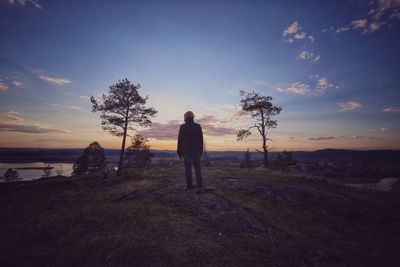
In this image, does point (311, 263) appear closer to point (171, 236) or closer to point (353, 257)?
point (353, 257)

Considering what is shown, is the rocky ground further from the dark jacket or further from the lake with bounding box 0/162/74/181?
the lake with bounding box 0/162/74/181

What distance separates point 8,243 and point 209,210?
19.0 feet

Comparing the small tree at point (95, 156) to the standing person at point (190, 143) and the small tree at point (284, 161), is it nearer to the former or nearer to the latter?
the small tree at point (284, 161)

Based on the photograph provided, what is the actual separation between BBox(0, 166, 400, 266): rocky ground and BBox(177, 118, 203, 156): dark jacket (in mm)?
1810

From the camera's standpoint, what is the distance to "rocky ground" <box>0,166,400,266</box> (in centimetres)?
419

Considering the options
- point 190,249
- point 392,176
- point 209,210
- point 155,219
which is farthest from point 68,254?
point 392,176

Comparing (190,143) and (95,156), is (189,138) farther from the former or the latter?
(95,156)

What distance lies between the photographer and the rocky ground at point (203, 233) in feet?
13.7

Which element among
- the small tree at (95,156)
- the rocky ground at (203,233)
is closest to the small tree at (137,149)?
the small tree at (95,156)

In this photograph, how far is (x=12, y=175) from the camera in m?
58.9

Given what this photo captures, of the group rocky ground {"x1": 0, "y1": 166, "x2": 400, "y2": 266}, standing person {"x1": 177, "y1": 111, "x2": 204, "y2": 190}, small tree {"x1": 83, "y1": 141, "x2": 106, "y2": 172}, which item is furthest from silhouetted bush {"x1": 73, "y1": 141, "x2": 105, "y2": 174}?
standing person {"x1": 177, "y1": 111, "x2": 204, "y2": 190}

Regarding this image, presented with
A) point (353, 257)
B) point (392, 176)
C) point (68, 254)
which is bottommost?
point (392, 176)

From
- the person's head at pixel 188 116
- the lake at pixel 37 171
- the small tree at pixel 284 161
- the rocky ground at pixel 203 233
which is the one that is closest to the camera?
the rocky ground at pixel 203 233

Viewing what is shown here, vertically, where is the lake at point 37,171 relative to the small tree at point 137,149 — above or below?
below
